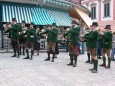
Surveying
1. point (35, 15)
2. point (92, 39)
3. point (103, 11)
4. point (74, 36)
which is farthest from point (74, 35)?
point (103, 11)

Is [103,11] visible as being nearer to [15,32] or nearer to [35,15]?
[35,15]

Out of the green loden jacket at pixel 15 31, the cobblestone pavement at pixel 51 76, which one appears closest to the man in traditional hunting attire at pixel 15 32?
the green loden jacket at pixel 15 31

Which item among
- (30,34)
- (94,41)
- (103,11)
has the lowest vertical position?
(94,41)

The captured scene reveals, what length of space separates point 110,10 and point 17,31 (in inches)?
868

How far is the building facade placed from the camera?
33.2 m

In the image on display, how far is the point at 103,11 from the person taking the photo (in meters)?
34.9

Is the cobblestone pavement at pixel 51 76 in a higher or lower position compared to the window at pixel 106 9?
lower

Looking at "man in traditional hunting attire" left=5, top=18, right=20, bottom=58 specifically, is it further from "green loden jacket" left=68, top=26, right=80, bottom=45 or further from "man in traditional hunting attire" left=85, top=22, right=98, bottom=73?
"man in traditional hunting attire" left=85, top=22, right=98, bottom=73

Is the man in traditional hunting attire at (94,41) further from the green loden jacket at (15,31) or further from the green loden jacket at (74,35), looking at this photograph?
the green loden jacket at (15,31)

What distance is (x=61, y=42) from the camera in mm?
18281

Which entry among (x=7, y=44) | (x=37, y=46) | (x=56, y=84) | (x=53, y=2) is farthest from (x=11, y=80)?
(x=53, y=2)

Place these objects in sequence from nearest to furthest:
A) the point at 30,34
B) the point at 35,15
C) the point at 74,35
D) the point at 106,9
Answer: the point at 74,35, the point at 30,34, the point at 35,15, the point at 106,9

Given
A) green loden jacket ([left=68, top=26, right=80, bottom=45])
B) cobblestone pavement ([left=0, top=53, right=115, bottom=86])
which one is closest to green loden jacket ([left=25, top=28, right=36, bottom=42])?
cobblestone pavement ([left=0, top=53, right=115, bottom=86])

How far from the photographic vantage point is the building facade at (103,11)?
3322cm
